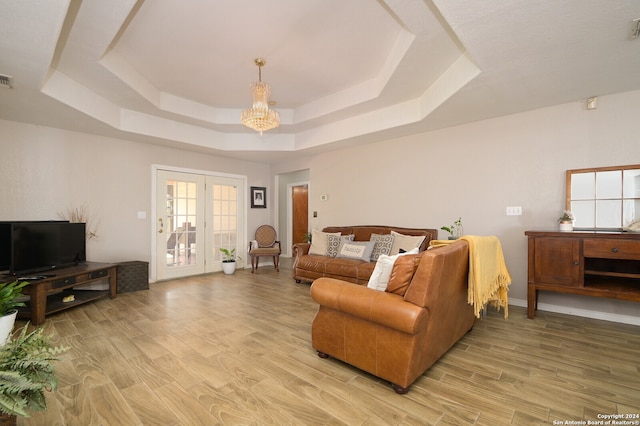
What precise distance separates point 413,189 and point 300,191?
3825 mm

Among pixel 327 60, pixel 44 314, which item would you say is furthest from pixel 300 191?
pixel 44 314

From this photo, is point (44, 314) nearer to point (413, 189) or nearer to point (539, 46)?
point (413, 189)

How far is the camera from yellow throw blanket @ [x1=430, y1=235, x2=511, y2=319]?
2.30 m

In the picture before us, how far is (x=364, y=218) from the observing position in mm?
5223

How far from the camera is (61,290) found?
132 inches

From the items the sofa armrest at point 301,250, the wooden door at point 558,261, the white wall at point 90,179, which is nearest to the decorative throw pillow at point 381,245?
the sofa armrest at point 301,250

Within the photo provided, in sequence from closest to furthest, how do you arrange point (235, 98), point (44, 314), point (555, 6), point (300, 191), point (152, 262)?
point (555, 6), point (44, 314), point (235, 98), point (152, 262), point (300, 191)

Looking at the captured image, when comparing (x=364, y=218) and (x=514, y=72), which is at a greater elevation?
(x=514, y=72)

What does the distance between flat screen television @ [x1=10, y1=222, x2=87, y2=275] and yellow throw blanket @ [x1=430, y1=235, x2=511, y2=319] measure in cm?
455

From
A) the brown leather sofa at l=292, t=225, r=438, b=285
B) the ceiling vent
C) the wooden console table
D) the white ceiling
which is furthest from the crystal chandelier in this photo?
the wooden console table

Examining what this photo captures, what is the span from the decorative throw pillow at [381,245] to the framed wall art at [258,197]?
3.21 meters

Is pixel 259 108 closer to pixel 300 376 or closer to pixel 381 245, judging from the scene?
pixel 381 245

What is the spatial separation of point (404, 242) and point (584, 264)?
1.96 metres

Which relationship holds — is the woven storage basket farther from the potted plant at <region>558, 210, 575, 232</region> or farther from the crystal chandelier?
the potted plant at <region>558, 210, 575, 232</region>
